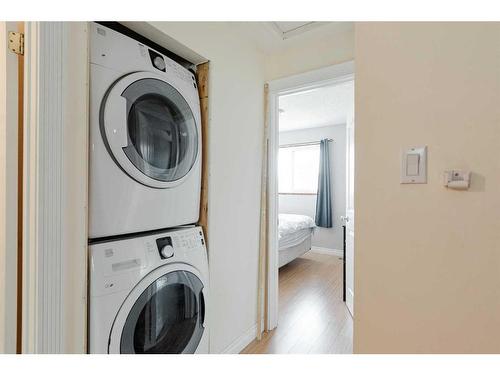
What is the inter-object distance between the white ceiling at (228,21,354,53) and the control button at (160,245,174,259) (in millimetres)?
1529

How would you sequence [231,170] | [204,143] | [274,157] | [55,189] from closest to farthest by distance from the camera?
[55,189] < [204,143] < [231,170] < [274,157]

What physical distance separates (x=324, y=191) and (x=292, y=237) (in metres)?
1.56

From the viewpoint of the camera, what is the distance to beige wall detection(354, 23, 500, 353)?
0.76 meters

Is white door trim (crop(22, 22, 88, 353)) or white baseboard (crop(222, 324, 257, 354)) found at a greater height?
white door trim (crop(22, 22, 88, 353))

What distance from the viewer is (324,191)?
15.7 ft

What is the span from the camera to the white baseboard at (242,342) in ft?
5.70

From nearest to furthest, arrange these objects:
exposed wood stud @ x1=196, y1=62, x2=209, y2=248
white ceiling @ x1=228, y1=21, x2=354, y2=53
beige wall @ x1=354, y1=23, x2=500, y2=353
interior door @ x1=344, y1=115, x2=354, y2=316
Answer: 1. beige wall @ x1=354, y1=23, x2=500, y2=353
2. exposed wood stud @ x1=196, y1=62, x2=209, y2=248
3. white ceiling @ x1=228, y1=21, x2=354, y2=53
4. interior door @ x1=344, y1=115, x2=354, y2=316

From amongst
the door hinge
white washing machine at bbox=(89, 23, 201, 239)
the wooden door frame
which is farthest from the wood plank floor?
the door hinge

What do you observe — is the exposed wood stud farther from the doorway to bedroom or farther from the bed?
the bed

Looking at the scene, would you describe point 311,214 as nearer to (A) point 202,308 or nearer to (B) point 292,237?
(B) point 292,237

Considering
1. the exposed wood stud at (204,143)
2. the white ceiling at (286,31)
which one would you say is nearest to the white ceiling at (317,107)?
the white ceiling at (286,31)

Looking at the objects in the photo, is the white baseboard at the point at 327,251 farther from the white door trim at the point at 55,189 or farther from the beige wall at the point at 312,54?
the white door trim at the point at 55,189

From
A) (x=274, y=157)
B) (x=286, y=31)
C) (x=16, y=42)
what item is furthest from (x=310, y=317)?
(x=16, y=42)

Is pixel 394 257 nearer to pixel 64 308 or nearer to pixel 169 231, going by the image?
pixel 169 231
